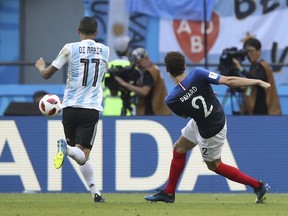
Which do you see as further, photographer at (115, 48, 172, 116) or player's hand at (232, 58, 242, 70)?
photographer at (115, 48, 172, 116)

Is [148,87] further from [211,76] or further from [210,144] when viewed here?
[211,76]

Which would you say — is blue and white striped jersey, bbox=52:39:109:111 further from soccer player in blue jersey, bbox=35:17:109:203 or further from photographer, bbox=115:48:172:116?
photographer, bbox=115:48:172:116

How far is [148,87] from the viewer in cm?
1753

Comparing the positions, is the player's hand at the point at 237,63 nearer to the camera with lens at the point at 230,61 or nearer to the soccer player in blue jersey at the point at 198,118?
the camera with lens at the point at 230,61

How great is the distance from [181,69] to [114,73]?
4.80 meters

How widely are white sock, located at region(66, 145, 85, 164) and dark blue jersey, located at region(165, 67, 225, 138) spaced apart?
3.90 ft

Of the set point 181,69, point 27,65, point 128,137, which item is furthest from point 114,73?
point 181,69

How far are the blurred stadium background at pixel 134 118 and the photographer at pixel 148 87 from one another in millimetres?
1060

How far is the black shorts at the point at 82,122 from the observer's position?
13023 mm

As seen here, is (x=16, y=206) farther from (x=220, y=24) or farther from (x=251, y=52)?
(x=220, y=24)

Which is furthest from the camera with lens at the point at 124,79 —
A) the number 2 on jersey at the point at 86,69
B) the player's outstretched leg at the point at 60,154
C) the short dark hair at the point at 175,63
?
the player's outstretched leg at the point at 60,154

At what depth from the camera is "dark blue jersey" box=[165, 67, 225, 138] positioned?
12.8 metres

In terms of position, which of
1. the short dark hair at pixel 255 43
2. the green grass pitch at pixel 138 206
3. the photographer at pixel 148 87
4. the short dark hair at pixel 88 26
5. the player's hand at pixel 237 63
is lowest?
the green grass pitch at pixel 138 206

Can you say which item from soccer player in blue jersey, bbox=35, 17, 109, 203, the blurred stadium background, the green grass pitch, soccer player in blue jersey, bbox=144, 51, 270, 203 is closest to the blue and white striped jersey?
soccer player in blue jersey, bbox=35, 17, 109, 203
